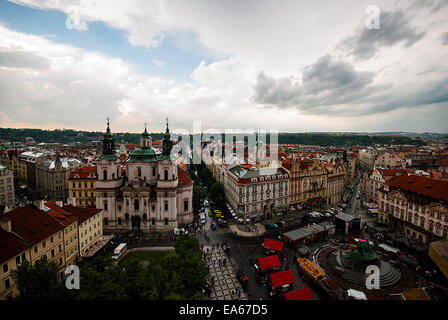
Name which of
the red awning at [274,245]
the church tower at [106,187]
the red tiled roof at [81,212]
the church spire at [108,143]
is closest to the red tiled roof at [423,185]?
the red awning at [274,245]

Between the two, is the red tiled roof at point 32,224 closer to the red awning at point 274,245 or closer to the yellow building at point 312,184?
the red awning at point 274,245

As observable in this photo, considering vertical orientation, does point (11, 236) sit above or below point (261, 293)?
above

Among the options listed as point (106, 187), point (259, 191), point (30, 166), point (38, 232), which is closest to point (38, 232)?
point (38, 232)

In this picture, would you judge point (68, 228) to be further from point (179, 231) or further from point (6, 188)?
point (6, 188)

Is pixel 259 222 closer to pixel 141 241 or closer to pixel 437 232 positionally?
pixel 141 241

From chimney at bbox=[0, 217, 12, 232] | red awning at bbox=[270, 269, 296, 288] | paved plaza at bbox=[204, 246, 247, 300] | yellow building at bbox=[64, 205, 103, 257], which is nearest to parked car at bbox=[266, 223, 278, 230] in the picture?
paved plaza at bbox=[204, 246, 247, 300]
